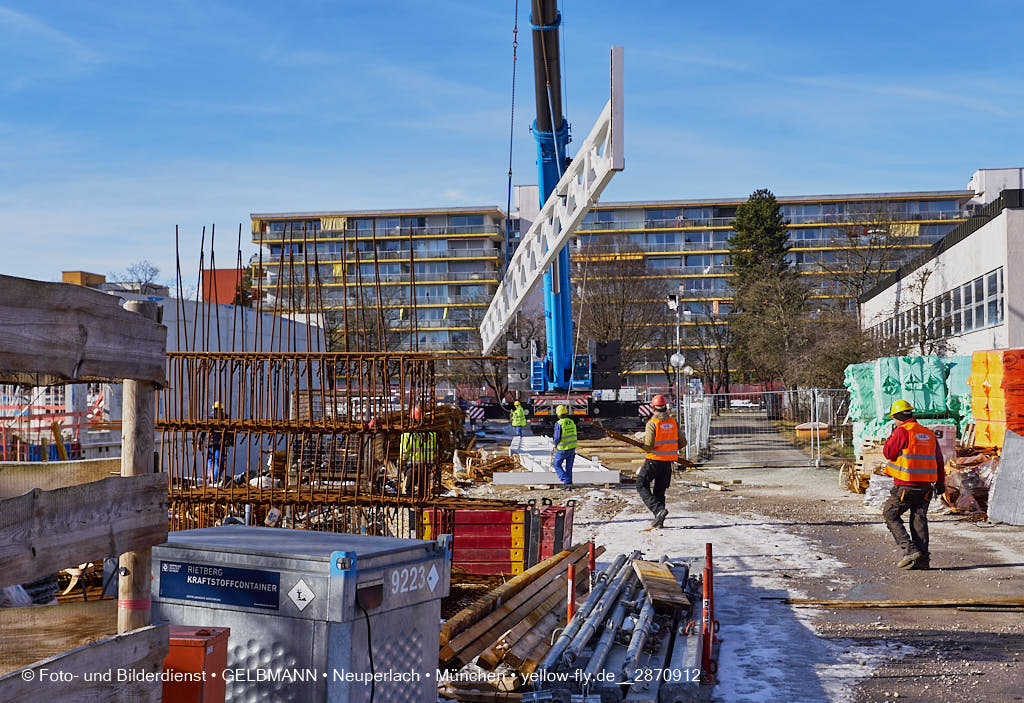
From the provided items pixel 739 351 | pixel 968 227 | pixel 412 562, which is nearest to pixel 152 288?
pixel 968 227

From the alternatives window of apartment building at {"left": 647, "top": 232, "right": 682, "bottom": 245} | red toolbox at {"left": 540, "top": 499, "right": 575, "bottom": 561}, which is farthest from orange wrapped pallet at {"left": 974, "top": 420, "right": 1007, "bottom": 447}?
window of apartment building at {"left": 647, "top": 232, "right": 682, "bottom": 245}

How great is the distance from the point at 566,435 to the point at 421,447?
8160mm

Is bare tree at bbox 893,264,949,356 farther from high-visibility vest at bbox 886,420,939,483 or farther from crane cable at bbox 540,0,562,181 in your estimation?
high-visibility vest at bbox 886,420,939,483

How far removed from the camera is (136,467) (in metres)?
3.57

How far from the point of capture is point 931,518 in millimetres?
14547

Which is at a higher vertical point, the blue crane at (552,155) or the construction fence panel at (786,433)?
the blue crane at (552,155)

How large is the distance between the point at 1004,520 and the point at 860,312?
32.9 m

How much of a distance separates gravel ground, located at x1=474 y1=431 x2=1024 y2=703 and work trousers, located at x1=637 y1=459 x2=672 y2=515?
463 millimetres

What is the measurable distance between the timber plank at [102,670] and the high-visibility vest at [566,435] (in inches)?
582

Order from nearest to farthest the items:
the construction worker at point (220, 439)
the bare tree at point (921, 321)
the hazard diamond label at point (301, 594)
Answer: the hazard diamond label at point (301, 594), the construction worker at point (220, 439), the bare tree at point (921, 321)

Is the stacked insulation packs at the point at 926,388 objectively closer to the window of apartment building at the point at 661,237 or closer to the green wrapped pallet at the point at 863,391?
the green wrapped pallet at the point at 863,391

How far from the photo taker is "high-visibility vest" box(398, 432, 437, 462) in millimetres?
10211

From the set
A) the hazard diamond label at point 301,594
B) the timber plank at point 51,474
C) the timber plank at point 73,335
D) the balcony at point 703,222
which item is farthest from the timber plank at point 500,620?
the balcony at point 703,222

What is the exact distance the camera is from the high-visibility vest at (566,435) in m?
18.1
